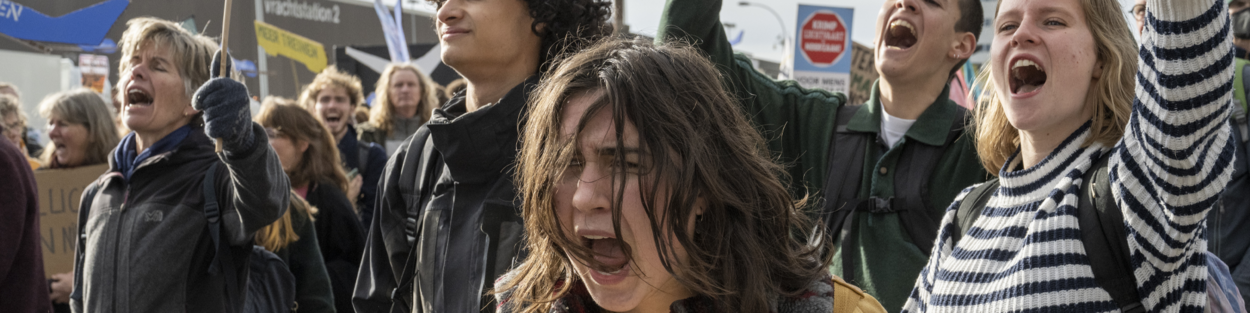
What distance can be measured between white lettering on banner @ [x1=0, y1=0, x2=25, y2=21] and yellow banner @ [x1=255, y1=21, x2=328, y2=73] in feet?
7.80

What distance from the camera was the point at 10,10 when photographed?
26.7ft

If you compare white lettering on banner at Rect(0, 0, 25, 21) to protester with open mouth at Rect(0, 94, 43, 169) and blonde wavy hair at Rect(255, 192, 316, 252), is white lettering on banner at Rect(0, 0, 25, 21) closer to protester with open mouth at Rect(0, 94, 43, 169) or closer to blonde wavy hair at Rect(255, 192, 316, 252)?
protester with open mouth at Rect(0, 94, 43, 169)

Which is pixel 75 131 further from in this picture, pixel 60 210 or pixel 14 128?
pixel 14 128

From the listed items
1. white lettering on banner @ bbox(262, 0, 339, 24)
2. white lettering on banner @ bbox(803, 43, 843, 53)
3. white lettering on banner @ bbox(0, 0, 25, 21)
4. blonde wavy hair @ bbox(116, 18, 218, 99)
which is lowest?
blonde wavy hair @ bbox(116, 18, 218, 99)

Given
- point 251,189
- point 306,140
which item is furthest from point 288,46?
point 251,189

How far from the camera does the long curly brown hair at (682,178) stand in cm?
144

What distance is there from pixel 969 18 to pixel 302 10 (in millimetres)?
20477

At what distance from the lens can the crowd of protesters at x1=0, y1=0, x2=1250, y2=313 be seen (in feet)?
4.87

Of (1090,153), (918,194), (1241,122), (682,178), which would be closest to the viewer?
(682,178)

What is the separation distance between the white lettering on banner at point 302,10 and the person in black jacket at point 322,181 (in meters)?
17.0

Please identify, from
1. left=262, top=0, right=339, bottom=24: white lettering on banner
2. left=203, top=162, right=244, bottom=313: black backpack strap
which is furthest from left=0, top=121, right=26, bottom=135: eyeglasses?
left=262, top=0, right=339, bottom=24: white lettering on banner

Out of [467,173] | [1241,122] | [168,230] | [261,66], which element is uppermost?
[1241,122]

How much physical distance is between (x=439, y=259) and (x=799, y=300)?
1175mm

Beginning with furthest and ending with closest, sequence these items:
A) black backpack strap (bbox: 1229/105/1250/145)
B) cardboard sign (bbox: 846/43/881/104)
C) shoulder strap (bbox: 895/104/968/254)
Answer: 1. cardboard sign (bbox: 846/43/881/104)
2. black backpack strap (bbox: 1229/105/1250/145)
3. shoulder strap (bbox: 895/104/968/254)
